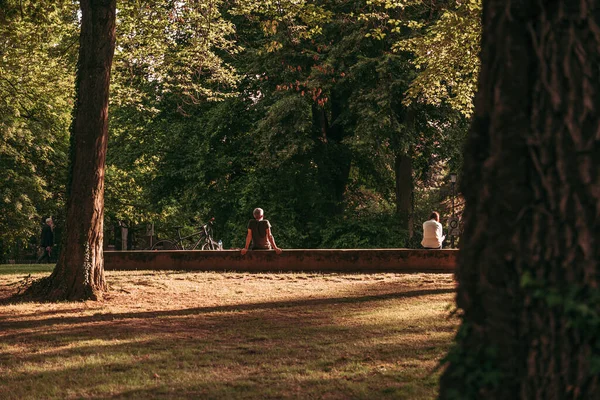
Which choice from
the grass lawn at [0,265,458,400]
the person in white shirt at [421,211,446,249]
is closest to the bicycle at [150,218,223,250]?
the person in white shirt at [421,211,446,249]

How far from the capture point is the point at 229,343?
27.6 feet

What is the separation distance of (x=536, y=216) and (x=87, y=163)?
10.4m

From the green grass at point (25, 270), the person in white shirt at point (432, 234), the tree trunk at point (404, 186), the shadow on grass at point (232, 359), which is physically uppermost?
the tree trunk at point (404, 186)

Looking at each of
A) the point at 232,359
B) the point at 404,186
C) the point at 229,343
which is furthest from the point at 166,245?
the point at 232,359

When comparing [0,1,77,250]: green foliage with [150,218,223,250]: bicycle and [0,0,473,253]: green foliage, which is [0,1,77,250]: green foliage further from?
[150,218,223,250]: bicycle

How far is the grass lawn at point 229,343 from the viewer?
615 centimetres

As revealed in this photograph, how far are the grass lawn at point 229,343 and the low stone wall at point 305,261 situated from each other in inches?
177

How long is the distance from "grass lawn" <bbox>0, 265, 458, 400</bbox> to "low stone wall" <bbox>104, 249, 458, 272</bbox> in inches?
177

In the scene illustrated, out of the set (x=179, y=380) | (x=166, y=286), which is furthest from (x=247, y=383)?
(x=166, y=286)

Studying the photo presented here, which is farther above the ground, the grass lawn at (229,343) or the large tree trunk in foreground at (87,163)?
the large tree trunk in foreground at (87,163)

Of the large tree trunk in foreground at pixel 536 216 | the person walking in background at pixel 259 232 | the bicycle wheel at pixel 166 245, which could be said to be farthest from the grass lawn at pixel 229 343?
the bicycle wheel at pixel 166 245

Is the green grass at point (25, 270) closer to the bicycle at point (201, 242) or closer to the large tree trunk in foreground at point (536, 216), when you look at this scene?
the bicycle at point (201, 242)

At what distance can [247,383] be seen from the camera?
627cm

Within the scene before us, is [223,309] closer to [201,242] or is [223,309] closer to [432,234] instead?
[432,234]
